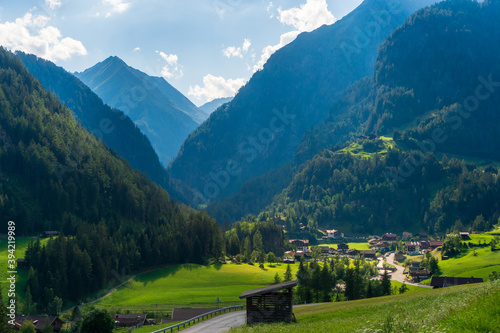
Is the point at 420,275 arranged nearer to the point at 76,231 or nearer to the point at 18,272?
the point at 76,231

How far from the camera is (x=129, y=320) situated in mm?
87625

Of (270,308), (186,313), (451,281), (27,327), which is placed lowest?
(451,281)

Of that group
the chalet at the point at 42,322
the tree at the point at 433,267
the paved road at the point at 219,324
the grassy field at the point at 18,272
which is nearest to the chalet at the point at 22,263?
the grassy field at the point at 18,272

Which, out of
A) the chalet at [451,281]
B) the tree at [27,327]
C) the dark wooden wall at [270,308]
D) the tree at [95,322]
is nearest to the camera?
the dark wooden wall at [270,308]

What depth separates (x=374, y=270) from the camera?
142 metres

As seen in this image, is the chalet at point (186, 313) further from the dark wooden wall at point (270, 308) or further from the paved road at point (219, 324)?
the dark wooden wall at point (270, 308)

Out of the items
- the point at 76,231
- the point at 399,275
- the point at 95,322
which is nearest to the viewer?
the point at 95,322

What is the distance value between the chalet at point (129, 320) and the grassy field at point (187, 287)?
18.0 ft

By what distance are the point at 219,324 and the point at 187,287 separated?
73058 mm

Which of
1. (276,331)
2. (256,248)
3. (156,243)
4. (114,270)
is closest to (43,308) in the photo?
(114,270)

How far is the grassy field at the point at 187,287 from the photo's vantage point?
101938mm

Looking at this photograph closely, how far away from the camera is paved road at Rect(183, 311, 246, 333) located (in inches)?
2039

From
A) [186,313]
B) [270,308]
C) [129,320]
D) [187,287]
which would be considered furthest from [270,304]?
[187,287]

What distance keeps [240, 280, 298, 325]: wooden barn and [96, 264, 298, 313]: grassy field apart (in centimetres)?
4625
